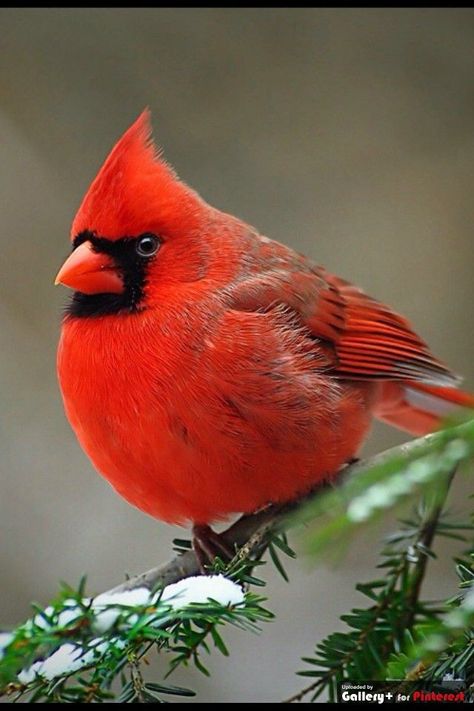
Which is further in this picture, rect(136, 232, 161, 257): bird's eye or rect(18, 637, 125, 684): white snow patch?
rect(136, 232, 161, 257): bird's eye

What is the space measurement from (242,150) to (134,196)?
2087 millimetres

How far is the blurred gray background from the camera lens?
3.86m

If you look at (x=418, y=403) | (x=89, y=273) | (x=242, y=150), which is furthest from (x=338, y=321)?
(x=242, y=150)

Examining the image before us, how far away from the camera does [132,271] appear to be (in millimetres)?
2139

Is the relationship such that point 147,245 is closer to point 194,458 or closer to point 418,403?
point 194,458

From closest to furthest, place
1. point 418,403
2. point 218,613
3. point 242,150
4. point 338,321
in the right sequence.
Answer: point 218,613 < point 338,321 < point 418,403 < point 242,150

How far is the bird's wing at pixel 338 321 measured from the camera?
233cm

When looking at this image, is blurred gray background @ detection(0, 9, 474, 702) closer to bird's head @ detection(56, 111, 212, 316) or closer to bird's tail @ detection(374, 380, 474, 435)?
bird's tail @ detection(374, 380, 474, 435)

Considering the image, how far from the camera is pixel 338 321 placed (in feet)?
8.13

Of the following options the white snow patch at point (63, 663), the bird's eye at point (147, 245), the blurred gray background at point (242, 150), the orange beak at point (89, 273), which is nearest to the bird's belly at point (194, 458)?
the orange beak at point (89, 273)

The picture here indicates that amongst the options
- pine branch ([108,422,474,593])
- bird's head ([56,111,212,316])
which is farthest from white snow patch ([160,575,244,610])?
bird's head ([56,111,212,316])

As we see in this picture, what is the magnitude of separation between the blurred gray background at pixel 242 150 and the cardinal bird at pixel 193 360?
1.57 metres

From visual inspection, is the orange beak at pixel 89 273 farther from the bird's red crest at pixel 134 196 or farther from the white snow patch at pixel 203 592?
the white snow patch at pixel 203 592

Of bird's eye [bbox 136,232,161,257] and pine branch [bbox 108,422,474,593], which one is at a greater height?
bird's eye [bbox 136,232,161,257]
